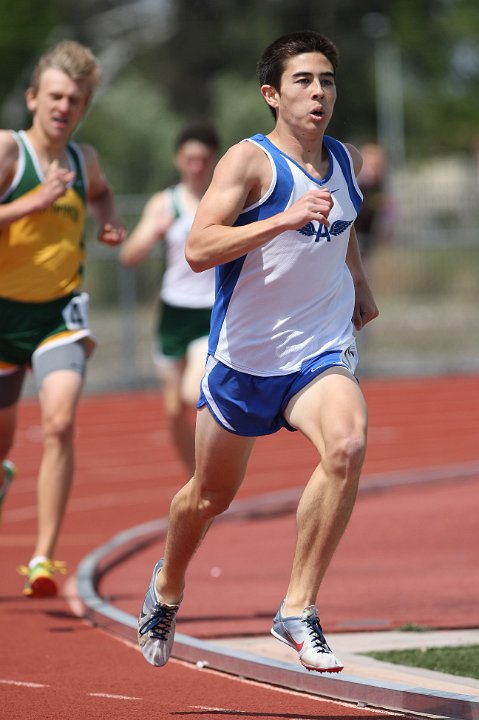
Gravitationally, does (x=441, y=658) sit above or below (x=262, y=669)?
above

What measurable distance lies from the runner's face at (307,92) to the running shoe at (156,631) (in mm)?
1899

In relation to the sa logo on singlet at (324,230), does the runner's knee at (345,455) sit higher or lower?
lower

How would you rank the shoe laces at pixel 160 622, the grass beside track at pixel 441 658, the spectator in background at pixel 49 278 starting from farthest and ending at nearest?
the spectator in background at pixel 49 278 < the grass beside track at pixel 441 658 < the shoe laces at pixel 160 622

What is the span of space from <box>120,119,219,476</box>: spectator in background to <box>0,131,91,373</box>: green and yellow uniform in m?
2.18

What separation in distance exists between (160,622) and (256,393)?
40.0 inches

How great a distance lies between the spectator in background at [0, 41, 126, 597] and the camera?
7.70 meters

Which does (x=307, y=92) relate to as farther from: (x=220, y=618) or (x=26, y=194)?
(x=220, y=618)

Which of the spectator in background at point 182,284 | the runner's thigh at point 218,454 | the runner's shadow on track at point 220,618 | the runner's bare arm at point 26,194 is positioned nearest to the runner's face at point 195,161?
the spectator in background at point 182,284

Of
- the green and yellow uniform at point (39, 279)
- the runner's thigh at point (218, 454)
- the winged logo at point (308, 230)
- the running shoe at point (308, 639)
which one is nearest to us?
the running shoe at point (308, 639)

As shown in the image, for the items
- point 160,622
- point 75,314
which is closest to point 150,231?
point 75,314

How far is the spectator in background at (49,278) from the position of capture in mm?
7703

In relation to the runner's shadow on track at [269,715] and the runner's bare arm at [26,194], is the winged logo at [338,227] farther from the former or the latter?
the runner's bare arm at [26,194]

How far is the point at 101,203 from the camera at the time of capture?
831 centimetres

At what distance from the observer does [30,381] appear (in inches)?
786
